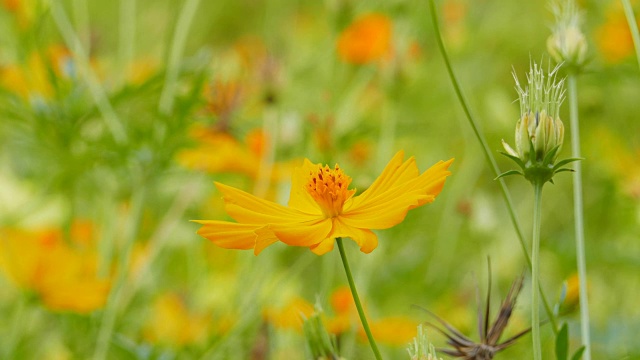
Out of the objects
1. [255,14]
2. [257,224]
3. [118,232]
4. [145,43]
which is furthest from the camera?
[255,14]

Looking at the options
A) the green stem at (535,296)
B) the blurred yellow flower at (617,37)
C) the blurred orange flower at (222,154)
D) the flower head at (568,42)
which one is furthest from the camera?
→ the blurred yellow flower at (617,37)

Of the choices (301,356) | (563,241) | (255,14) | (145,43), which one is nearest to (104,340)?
(301,356)

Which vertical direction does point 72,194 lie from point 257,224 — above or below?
above

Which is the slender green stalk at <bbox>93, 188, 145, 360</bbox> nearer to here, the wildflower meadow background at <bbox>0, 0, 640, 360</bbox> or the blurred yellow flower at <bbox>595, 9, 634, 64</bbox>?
the wildflower meadow background at <bbox>0, 0, 640, 360</bbox>

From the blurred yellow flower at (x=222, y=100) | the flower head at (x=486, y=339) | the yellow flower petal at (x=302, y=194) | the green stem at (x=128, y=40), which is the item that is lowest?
the flower head at (x=486, y=339)

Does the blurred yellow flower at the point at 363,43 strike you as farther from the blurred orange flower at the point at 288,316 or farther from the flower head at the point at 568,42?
the flower head at the point at 568,42

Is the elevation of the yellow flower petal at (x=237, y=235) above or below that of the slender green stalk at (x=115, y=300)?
below

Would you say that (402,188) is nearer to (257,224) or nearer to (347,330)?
(257,224)

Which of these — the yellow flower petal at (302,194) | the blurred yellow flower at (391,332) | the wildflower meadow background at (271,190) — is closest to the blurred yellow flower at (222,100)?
the wildflower meadow background at (271,190)
